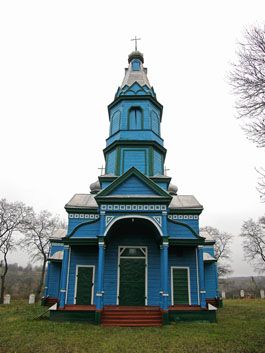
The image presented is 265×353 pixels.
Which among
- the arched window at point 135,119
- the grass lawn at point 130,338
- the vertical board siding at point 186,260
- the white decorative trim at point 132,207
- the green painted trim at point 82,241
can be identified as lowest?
the grass lawn at point 130,338

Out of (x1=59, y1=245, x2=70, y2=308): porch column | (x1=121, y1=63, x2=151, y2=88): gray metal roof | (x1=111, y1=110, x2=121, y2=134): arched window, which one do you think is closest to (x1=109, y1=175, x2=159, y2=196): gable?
(x1=59, y1=245, x2=70, y2=308): porch column

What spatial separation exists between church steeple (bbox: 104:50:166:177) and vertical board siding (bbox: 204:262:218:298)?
24.4 ft

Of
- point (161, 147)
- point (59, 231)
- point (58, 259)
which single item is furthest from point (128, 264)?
point (59, 231)

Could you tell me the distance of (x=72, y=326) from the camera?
10992 millimetres

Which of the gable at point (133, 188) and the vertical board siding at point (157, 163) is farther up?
the vertical board siding at point (157, 163)

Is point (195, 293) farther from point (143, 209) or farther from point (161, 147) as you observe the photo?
point (161, 147)

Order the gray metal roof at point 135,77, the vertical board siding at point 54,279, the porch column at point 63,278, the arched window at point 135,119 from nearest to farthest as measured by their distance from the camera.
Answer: the porch column at point 63,278 → the arched window at point 135,119 → the vertical board siding at point 54,279 → the gray metal roof at point 135,77

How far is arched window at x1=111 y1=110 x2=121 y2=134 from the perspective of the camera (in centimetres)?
1809

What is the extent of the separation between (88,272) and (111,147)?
723 cm

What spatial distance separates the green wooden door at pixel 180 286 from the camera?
45.5 ft

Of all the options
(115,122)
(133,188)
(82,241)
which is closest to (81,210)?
(82,241)

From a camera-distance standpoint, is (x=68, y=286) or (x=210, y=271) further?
(x=210, y=271)

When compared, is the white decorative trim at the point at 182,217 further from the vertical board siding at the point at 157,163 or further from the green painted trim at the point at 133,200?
the vertical board siding at the point at 157,163

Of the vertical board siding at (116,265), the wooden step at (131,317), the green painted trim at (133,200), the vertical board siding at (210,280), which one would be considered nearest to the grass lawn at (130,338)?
the wooden step at (131,317)
